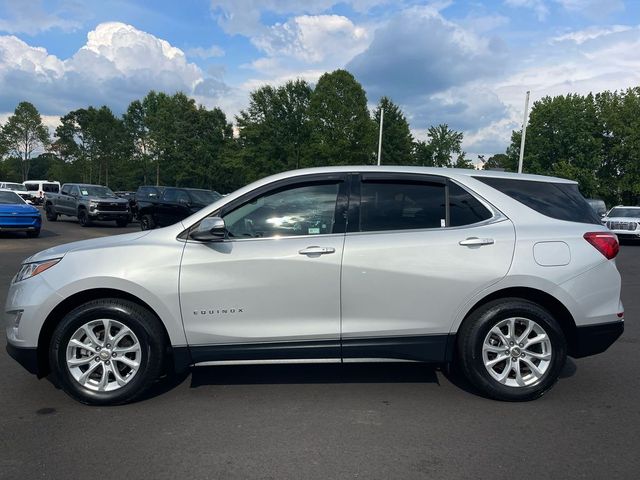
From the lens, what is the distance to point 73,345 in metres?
4.05

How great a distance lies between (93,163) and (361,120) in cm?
5205

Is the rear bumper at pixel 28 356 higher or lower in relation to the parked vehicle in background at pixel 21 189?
lower

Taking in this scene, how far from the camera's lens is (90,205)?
23203mm

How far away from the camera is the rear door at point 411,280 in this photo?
407cm

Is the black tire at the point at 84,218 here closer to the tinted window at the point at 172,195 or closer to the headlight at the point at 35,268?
the tinted window at the point at 172,195

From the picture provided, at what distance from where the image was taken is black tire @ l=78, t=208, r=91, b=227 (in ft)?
77.0

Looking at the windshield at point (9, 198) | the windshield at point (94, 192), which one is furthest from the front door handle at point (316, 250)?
the windshield at point (94, 192)

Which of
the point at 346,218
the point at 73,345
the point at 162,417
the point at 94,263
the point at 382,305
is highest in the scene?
the point at 346,218

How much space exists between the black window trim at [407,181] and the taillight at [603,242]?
2.26 feet

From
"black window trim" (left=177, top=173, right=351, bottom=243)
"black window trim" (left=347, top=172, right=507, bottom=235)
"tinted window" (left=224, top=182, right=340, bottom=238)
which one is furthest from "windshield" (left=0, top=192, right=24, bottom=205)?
"black window trim" (left=347, top=172, right=507, bottom=235)

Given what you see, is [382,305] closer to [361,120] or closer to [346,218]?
[346,218]

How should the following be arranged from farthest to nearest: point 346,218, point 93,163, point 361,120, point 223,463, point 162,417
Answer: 1. point 93,163
2. point 361,120
3. point 346,218
4. point 162,417
5. point 223,463

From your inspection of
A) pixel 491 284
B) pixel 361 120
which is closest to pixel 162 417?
pixel 491 284

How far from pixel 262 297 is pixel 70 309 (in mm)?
1503
